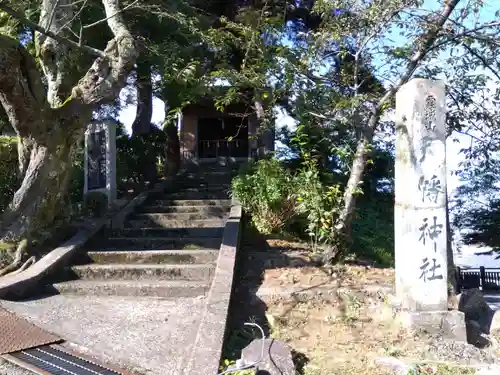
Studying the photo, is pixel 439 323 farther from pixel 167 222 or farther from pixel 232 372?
pixel 167 222

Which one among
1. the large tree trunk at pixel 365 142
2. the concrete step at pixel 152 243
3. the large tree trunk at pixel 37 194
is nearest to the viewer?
the large tree trunk at pixel 365 142

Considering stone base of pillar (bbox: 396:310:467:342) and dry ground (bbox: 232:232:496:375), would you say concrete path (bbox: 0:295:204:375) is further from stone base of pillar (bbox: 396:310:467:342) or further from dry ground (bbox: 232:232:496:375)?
stone base of pillar (bbox: 396:310:467:342)

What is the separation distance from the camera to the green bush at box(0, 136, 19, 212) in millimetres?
7562

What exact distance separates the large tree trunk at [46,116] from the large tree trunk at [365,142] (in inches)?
146

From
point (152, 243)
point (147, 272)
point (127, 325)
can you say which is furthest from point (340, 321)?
point (152, 243)

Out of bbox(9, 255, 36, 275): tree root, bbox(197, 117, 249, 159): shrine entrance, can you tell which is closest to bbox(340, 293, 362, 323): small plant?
bbox(9, 255, 36, 275): tree root

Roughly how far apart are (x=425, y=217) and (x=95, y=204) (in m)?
6.20

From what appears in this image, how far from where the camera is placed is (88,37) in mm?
10422

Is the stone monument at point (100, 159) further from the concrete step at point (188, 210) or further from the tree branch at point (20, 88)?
the tree branch at point (20, 88)

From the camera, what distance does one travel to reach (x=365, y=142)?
6.61 meters

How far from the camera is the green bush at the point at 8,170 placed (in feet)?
24.8

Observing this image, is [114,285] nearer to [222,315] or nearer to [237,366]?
[222,315]

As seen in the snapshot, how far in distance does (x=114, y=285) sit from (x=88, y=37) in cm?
661

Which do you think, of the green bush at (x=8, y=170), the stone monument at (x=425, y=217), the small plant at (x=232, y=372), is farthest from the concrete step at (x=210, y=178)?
the small plant at (x=232, y=372)
